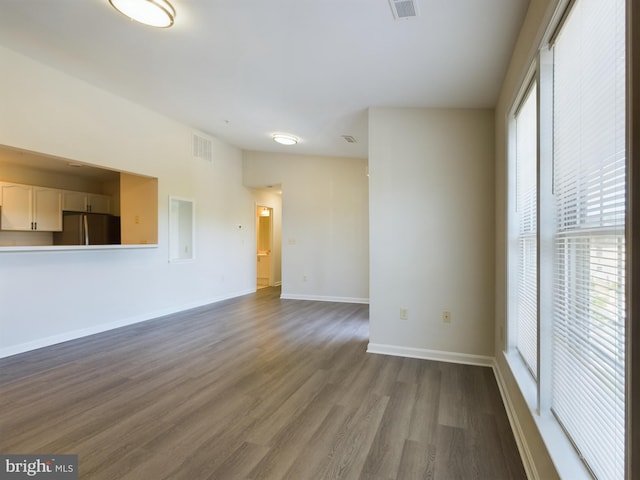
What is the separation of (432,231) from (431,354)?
1.29 meters

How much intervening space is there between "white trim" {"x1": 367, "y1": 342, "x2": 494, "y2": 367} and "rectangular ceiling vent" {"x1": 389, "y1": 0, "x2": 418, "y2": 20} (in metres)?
→ 2.98

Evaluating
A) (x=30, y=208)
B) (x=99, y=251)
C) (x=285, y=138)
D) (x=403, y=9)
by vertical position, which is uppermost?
(x=285, y=138)

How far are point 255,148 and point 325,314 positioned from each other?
11.9 feet

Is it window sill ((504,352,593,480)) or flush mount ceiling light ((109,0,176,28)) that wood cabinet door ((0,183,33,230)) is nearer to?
flush mount ceiling light ((109,0,176,28))

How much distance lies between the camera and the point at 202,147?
5.86 metres

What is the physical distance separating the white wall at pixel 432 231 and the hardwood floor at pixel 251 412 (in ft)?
1.08

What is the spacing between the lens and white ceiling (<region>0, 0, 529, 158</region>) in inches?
88.7

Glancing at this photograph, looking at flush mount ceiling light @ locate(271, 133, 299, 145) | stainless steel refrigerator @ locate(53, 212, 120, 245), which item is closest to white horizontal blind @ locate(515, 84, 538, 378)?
flush mount ceiling light @ locate(271, 133, 299, 145)

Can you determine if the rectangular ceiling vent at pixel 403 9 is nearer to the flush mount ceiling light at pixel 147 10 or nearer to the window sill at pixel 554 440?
the flush mount ceiling light at pixel 147 10

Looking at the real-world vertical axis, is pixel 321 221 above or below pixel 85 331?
above

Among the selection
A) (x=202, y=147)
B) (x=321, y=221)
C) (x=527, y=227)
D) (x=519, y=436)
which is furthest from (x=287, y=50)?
(x=321, y=221)

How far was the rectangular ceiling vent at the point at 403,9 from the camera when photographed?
2.06 meters

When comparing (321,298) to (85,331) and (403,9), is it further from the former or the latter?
(403,9)

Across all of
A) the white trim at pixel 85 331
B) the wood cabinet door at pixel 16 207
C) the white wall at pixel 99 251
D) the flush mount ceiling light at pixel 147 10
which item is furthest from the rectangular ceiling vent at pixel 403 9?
the wood cabinet door at pixel 16 207
